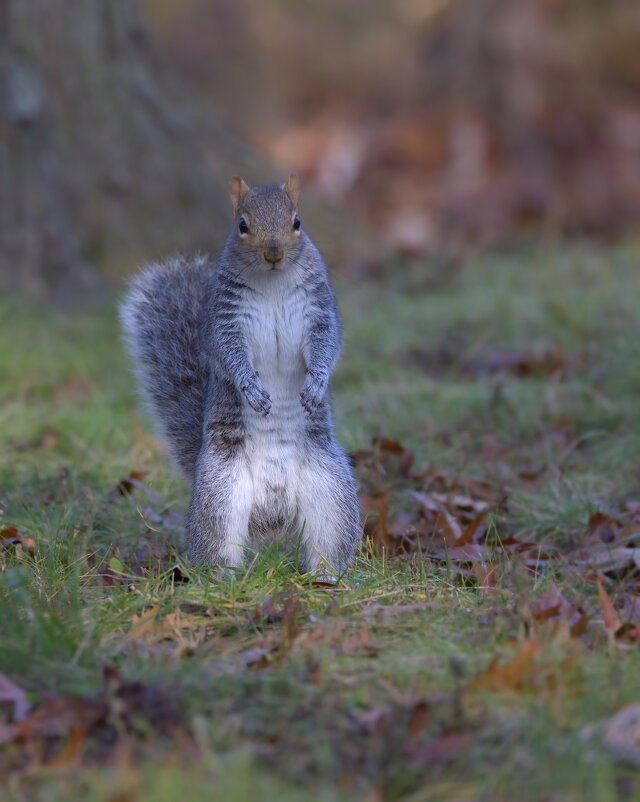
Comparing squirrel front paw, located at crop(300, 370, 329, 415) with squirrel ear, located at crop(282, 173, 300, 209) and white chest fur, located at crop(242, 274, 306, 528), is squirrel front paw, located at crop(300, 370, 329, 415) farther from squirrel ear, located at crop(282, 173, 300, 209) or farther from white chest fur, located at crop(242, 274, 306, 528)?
squirrel ear, located at crop(282, 173, 300, 209)

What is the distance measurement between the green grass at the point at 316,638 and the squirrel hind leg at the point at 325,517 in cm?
9

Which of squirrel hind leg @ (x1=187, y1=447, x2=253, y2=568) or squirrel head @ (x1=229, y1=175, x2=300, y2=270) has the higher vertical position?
squirrel head @ (x1=229, y1=175, x2=300, y2=270)

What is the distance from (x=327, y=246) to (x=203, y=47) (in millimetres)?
8389

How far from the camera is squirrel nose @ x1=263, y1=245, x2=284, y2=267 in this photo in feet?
9.58

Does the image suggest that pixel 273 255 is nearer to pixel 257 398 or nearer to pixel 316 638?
pixel 257 398

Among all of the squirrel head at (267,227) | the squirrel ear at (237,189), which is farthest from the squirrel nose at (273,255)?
the squirrel ear at (237,189)

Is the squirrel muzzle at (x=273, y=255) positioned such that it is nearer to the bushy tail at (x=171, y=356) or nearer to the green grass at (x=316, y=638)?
the bushy tail at (x=171, y=356)

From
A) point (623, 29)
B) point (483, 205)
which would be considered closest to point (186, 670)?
point (483, 205)

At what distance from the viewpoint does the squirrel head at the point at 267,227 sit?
116 inches

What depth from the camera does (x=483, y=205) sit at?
10461mm

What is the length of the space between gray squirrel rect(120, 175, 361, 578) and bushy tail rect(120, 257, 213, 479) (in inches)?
8.8

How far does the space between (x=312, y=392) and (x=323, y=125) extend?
438 inches

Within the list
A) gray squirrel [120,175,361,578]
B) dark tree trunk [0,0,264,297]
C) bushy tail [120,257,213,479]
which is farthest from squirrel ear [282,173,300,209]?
dark tree trunk [0,0,264,297]

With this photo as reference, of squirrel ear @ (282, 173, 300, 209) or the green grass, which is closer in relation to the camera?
the green grass
